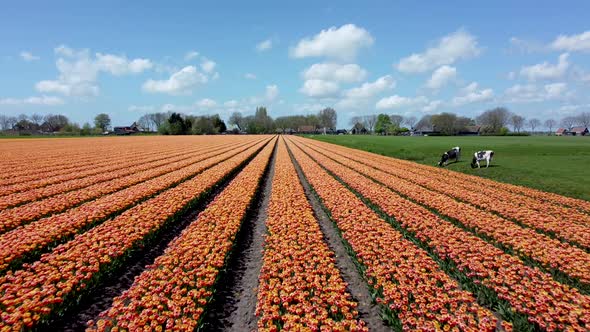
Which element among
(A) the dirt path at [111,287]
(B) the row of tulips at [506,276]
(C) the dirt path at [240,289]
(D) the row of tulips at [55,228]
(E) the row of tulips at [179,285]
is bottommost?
(C) the dirt path at [240,289]

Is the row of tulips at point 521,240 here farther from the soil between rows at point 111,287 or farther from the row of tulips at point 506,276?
the soil between rows at point 111,287

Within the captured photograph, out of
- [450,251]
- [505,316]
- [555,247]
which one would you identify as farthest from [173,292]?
[555,247]

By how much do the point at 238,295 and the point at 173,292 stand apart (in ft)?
4.39

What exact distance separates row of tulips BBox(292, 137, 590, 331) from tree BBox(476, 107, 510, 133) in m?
155

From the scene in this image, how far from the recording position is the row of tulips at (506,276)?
453 cm

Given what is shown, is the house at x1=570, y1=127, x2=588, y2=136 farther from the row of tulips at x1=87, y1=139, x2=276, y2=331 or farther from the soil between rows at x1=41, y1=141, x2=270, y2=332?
the soil between rows at x1=41, y1=141, x2=270, y2=332

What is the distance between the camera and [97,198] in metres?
12.0

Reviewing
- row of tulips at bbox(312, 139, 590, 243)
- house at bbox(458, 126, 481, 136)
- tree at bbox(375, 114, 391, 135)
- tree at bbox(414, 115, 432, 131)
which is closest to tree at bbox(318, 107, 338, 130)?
tree at bbox(375, 114, 391, 135)

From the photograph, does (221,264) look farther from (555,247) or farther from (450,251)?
(555,247)

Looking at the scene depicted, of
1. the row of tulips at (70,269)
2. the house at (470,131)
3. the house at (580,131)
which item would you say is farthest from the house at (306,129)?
the row of tulips at (70,269)

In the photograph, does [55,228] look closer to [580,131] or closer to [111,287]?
[111,287]

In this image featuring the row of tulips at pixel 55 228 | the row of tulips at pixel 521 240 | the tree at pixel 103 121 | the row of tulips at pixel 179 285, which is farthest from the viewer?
the tree at pixel 103 121

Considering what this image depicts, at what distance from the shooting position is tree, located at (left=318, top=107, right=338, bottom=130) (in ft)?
627

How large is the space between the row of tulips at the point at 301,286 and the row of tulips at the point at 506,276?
9.08 ft
